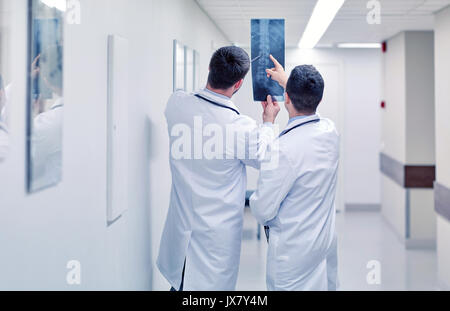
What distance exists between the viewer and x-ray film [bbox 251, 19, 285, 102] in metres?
1.62

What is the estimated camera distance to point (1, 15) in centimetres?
97

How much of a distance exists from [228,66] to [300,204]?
1.62ft

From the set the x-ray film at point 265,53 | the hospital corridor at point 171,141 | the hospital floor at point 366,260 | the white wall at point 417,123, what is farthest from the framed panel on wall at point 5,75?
the white wall at point 417,123

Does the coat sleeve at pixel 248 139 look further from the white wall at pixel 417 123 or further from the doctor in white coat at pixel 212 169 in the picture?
the white wall at pixel 417 123

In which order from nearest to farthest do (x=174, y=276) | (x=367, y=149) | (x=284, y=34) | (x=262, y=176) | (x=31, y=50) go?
1. (x=31, y=50)
2. (x=262, y=176)
3. (x=284, y=34)
4. (x=174, y=276)
5. (x=367, y=149)

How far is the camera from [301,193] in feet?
4.81

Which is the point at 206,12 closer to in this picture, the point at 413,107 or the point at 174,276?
the point at 174,276

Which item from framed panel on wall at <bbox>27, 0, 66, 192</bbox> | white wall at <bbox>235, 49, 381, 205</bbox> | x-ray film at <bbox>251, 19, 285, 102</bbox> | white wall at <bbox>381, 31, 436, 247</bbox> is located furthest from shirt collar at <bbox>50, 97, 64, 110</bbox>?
white wall at <bbox>235, 49, 381, 205</bbox>

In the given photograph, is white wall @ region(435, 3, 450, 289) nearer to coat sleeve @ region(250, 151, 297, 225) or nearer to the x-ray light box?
coat sleeve @ region(250, 151, 297, 225)

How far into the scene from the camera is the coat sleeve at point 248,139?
60.1 inches

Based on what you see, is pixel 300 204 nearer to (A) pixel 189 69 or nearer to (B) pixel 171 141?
(B) pixel 171 141
